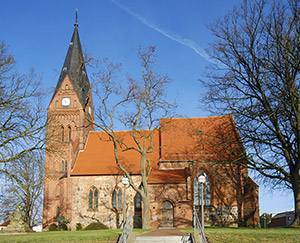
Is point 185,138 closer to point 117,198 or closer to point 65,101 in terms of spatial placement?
point 117,198

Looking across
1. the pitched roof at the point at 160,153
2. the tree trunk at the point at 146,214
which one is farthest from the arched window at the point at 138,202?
the tree trunk at the point at 146,214

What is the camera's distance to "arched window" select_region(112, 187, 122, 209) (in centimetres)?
3300

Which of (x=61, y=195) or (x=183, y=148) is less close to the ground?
(x=183, y=148)

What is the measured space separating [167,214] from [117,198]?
16.9 ft

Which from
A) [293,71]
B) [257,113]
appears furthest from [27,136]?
[293,71]

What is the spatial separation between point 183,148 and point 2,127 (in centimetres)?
1888

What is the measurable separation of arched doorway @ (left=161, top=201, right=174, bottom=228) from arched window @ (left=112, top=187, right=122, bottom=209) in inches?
174

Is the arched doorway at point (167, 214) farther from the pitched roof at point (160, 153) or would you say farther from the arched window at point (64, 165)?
the arched window at point (64, 165)

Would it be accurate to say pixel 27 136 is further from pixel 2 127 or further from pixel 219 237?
pixel 219 237

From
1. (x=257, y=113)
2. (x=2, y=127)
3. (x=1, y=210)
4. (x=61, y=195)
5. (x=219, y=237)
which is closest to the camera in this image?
(x=219, y=237)

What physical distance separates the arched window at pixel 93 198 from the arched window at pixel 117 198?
1.59 metres

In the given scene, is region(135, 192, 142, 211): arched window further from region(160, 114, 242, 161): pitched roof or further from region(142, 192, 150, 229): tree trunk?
region(142, 192, 150, 229): tree trunk

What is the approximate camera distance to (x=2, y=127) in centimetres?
1944

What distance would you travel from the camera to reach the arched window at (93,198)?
33.0 metres
